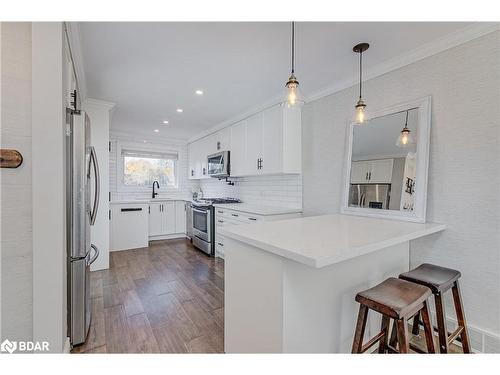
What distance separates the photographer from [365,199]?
94.7 inches

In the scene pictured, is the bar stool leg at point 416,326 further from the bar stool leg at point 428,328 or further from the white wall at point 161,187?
the white wall at point 161,187

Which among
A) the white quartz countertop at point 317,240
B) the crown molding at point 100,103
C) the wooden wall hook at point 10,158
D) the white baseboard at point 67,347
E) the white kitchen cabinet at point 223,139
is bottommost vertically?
the white baseboard at point 67,347

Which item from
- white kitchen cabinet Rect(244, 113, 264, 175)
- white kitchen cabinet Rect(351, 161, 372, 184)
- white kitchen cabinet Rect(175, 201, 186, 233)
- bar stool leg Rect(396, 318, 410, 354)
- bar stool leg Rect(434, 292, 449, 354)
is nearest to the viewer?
bar stool leg Rect(396, 318, 410, 354)

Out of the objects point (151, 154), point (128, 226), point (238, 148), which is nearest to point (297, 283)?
point (238, 148)

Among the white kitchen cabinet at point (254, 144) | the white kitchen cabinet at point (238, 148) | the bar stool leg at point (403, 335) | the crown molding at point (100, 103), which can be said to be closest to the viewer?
the bar stool leg at point (403, 335)

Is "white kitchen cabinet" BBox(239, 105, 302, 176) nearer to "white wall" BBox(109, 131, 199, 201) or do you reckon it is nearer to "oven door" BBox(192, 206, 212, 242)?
"oven door" BBox(192, 206, 212, 242)

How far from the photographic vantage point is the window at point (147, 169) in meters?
5.25

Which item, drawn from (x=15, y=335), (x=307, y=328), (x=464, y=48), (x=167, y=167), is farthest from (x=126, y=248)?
(x=464, y=48)

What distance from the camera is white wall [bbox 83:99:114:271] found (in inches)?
130

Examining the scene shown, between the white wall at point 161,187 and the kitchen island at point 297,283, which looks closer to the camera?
the kitchen island at point 297,283

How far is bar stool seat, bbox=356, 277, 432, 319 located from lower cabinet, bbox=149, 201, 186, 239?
4.62 metres

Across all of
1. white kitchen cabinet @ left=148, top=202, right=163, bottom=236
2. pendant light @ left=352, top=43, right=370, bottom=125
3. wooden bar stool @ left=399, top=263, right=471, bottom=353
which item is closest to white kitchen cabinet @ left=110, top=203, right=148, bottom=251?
white kitchen cabinet @ left=148, top=202, right=163, bottom=236

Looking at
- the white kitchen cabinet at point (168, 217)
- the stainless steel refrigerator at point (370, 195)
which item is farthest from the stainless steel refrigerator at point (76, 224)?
the white kitchen cabinet at point (168, 217)

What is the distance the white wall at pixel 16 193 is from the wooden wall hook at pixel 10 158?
0.02 meters
